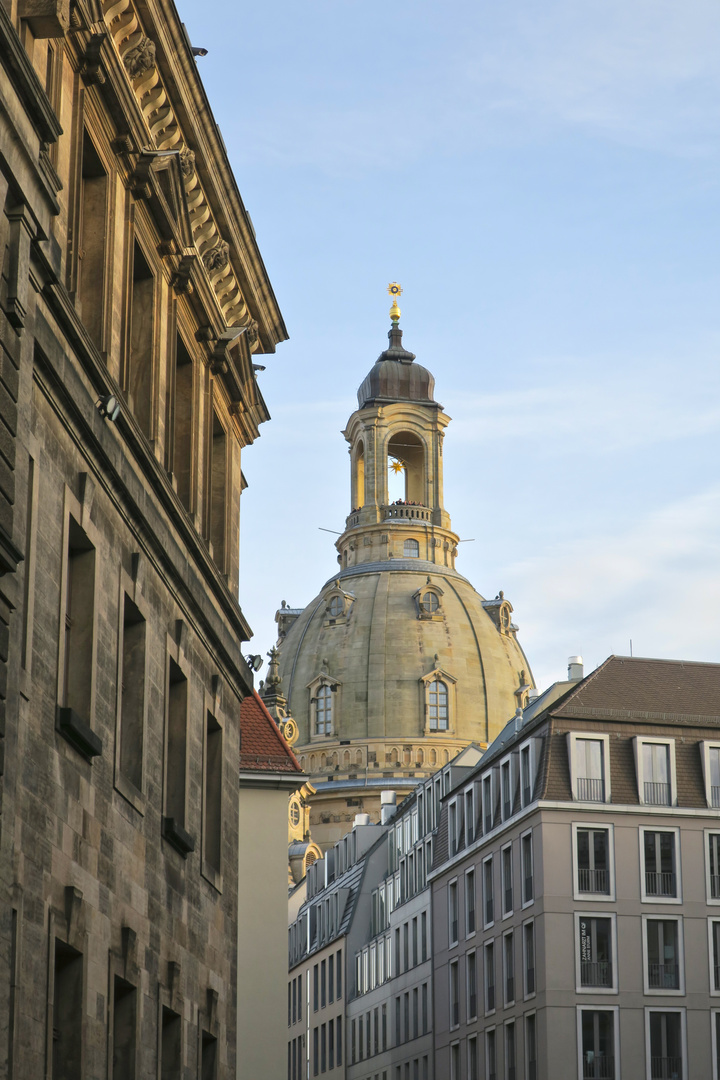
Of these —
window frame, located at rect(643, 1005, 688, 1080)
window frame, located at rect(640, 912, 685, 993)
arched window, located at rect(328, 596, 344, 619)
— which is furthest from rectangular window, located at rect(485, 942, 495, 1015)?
arched window, located at rect(328, 596, 344, 619)

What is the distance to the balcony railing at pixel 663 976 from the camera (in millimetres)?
67625

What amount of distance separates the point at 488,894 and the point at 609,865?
25.3ft

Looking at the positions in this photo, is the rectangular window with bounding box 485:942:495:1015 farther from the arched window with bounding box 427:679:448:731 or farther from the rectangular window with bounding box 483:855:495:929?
the arched window with bounding box 427:679:448:731

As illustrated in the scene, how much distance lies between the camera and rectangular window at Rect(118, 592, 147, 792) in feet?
86.9

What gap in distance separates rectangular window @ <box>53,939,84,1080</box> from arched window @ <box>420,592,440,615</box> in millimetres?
167988

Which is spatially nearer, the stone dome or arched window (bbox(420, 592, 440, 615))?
the stone dome

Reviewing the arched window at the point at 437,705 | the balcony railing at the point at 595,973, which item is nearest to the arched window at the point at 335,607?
the arched window at the point at 437,705

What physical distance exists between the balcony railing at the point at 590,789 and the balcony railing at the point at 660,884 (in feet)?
10.5

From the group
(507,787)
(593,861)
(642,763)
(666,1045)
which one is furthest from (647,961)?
(507,787)

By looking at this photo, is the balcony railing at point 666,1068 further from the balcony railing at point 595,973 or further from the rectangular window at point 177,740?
the rectangular window at point 177,740

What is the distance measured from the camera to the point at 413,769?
7116 inches

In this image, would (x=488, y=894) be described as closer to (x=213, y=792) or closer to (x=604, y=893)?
(x=604, y=893)

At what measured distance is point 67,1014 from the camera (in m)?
22.5

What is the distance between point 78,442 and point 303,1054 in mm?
92759
